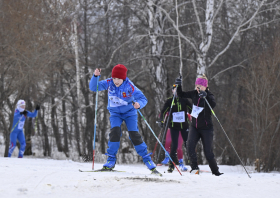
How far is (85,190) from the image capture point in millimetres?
4227

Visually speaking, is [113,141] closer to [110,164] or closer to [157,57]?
[110,164]

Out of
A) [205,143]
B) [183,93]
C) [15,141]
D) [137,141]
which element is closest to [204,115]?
[205,143]

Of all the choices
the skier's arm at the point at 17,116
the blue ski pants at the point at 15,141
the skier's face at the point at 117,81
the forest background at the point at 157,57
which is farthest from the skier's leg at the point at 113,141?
the skier's arm at the point at 17,116

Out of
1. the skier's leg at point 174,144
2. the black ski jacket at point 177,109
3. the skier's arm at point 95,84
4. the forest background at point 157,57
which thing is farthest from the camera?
the forest background at point 157,57

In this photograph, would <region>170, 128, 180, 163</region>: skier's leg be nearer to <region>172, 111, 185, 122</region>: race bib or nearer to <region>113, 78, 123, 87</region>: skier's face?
<region>172, 111, 185, 122</region>: race bib

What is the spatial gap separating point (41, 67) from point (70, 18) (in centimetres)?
280

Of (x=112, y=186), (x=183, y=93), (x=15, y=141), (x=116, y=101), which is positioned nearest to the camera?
(x=112, y=186)

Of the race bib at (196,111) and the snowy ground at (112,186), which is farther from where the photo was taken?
the race bib at (196,111)

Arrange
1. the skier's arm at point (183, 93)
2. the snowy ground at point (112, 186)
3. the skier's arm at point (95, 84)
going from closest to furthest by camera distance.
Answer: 1. the snowy ground at point (112, 186)
2. the skier's arm at point (95, 84)
3. the skier's arm at point (183, 93)

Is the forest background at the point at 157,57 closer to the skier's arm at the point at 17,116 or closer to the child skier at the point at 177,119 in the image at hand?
the skier's arm at the point at 17,116

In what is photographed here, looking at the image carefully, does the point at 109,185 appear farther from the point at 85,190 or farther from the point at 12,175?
the point at 12,175

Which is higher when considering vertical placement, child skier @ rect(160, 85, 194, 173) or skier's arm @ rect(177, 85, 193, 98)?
skier's arm @ rect(177, 85, 193, 98)

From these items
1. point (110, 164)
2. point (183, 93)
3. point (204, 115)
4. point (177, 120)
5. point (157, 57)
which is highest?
point (157, 57)

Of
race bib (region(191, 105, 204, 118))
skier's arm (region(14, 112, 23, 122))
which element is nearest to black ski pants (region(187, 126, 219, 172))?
race bib (region(191, 105, 204, 118))
